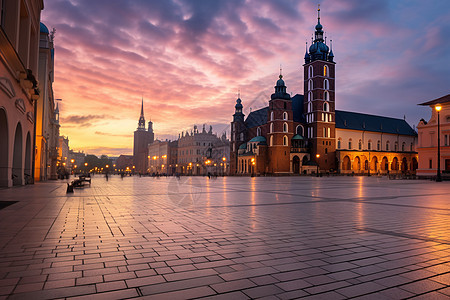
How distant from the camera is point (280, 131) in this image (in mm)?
78500

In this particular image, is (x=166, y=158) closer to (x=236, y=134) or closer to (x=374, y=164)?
(x=236, y=134)

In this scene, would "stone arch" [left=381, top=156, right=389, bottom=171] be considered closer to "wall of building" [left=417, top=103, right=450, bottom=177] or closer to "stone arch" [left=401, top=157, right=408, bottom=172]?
"stone arch" [left=401, top=157, right=408, bottom=172]

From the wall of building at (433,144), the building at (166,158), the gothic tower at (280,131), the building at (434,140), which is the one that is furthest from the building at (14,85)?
the building at (166,158)

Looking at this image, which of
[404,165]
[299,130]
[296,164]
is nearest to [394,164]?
[404,165]

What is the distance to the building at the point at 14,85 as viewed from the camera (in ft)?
53.2

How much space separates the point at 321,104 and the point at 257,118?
2109cm

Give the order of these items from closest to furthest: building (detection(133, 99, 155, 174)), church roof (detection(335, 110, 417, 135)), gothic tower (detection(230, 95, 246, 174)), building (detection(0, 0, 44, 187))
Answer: building (detection(0, 0, 44, 187)) < church roof (detection(335, 110, 417, 135)) < gothic tower (detection(230, 95, 246, 174)) < building (detection(133, 99, 155, 174))

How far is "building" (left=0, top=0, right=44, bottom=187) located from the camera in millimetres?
16203

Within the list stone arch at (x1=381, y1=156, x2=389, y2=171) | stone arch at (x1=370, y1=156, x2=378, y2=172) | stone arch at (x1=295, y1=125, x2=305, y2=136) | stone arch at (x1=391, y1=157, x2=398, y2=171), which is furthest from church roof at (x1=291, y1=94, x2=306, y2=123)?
stone arch at (x1=391, y1=157, x2=398, y2=171)

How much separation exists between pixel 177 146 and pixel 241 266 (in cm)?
13059

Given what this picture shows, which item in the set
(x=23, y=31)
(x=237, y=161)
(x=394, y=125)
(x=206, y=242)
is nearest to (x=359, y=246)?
(x=206, y=242)

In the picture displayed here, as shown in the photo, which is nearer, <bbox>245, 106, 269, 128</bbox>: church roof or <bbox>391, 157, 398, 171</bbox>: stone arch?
<bbox>245, 106, 269, 128</bbox>: church roof

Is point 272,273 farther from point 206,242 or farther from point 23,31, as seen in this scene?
point 23,31

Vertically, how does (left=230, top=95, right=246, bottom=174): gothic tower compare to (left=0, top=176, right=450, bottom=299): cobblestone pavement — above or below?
above
